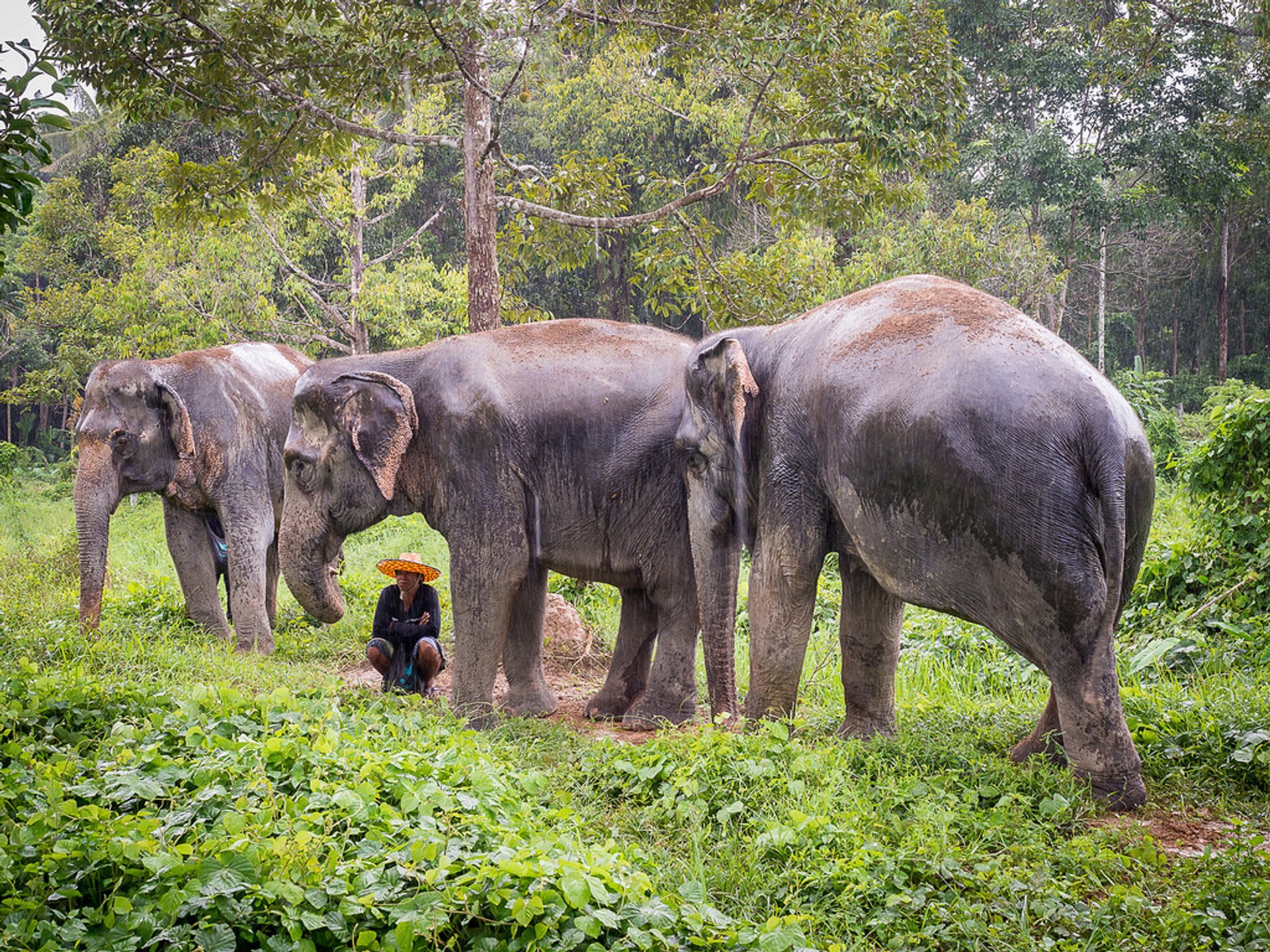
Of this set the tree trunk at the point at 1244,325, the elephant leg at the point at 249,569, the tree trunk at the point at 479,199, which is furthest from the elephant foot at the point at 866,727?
the tree trunk at the point at 1244,325

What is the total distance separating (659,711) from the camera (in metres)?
5.89

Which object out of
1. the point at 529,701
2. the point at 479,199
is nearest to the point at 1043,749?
the point at 529,701

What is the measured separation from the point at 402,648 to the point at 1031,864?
12.8 ft

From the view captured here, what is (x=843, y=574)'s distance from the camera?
5.10 meters

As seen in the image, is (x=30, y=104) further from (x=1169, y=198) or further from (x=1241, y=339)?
(x=1241, y=339)

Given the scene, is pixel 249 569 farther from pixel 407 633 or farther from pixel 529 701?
pixel 529 701

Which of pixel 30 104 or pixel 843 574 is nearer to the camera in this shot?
pixel 30 104

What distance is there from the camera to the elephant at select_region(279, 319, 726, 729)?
5746 millimetres

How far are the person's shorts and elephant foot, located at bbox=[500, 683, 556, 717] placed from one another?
0.46m

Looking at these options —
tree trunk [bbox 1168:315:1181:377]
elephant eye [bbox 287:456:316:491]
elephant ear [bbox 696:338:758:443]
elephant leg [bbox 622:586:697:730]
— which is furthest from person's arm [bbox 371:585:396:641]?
tree trunk [bbox 1168:315:1181:377]

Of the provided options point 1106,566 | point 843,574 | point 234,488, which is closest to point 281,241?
point 234,488

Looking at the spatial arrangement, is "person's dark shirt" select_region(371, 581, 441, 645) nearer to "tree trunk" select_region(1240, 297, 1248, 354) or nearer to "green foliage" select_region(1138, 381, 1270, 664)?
"green foliage" select_region(1138, 381, 1270, 664)

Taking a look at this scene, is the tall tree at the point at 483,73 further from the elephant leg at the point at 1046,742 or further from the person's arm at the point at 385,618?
the elephant leg at the point at 1046,742

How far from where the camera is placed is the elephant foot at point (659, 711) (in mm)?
5891
